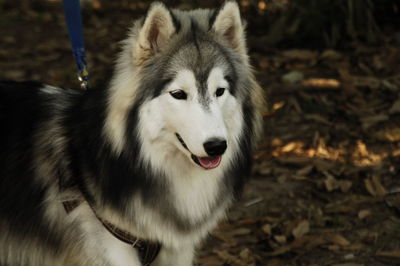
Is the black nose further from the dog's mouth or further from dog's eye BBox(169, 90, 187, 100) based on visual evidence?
dog's eye BBox(169, 90, 187, 100)

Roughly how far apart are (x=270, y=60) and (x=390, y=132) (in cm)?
183

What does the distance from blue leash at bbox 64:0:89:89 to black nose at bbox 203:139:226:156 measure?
44.4 inches

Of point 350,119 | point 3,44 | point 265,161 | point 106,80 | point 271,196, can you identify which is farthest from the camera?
point 3,44

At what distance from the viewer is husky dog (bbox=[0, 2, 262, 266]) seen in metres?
2.92

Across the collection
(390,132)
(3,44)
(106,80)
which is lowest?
(390,132)

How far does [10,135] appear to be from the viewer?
10.7 ft

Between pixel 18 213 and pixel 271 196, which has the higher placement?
pixel 18 213

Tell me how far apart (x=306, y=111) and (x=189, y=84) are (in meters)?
3.03

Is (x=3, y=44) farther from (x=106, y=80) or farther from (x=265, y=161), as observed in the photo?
(x=106, y=80)

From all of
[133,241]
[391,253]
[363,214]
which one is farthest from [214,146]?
[363,214]

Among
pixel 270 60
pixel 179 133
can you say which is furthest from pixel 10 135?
pixel 270 60

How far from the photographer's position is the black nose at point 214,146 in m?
2.77

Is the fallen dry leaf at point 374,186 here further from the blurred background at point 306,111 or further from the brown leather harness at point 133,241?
the brown leather harness at point 133,241

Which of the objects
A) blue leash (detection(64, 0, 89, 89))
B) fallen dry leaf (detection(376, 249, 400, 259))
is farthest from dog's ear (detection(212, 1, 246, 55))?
fallen dry leaf (detection(376, 249, 400, 259))
